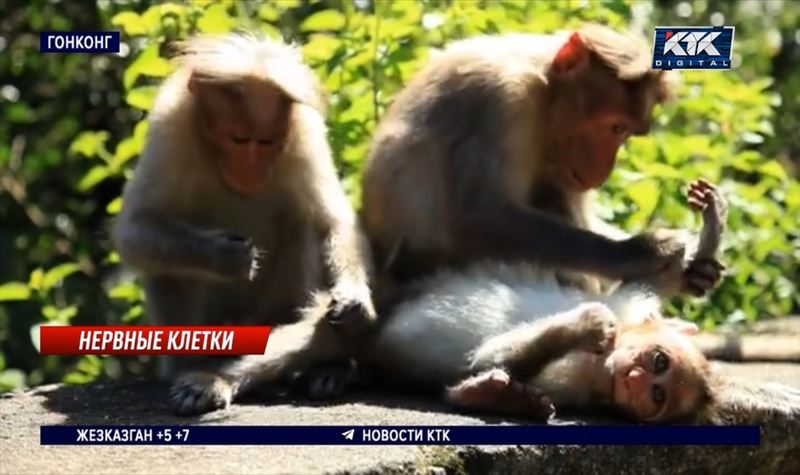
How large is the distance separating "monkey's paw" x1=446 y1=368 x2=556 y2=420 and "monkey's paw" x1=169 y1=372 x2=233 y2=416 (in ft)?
2.40

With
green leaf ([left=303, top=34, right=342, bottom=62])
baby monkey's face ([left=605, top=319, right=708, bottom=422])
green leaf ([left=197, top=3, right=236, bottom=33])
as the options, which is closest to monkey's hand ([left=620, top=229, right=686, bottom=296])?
baby monkey's face ([left=605, top=319, right=708, bottom=422])

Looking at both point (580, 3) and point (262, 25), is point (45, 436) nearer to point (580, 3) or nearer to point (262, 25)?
point (262, 25)

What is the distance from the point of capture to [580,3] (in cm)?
624

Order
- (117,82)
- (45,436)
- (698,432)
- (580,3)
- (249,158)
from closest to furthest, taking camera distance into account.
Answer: (45,436) < (698,432) < (249,158) < (580,3) < (117,82)

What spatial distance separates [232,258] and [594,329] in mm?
1157

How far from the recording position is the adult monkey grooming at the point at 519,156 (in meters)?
5.08

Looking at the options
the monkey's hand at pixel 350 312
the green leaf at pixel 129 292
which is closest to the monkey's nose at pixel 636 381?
the monkey's hand at pixel 350 312

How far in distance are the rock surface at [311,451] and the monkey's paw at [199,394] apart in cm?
4

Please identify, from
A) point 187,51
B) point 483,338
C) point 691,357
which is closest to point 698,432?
point 691,357

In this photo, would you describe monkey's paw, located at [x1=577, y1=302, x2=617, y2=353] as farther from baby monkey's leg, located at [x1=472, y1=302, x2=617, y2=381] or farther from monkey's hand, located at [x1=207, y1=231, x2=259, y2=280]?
monkey's hand, located at [x1=207, y1=231, x2=259, y2=280]

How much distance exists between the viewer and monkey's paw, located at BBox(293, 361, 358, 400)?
4773mm

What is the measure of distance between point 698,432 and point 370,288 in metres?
1.24

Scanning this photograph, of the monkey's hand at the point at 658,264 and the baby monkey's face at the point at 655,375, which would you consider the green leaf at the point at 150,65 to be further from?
the baby monkey's face at the point at 655,375

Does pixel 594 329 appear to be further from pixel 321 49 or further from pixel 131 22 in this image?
pixel 131 22
